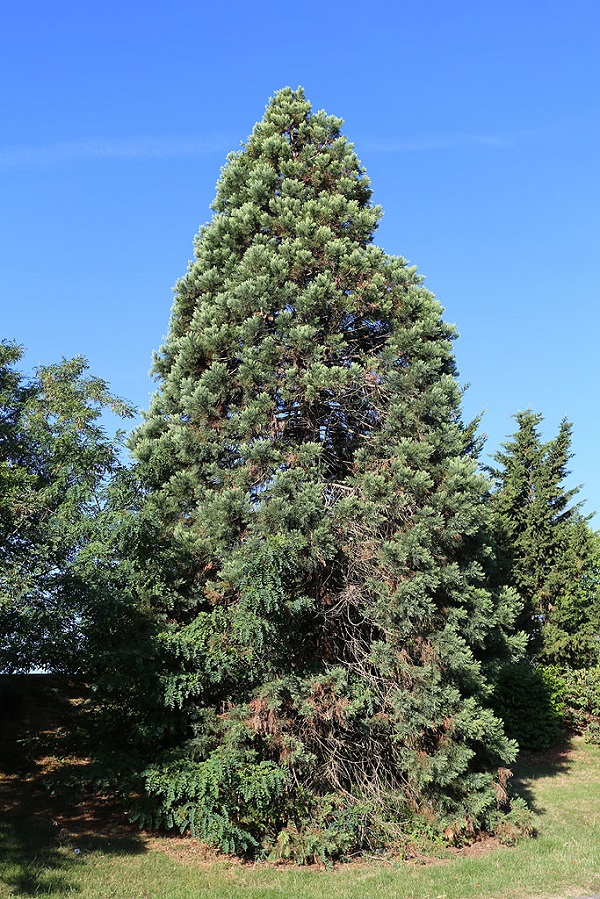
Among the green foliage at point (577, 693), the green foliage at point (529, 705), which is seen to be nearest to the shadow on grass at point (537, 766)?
the green foliage at point (529, 705)

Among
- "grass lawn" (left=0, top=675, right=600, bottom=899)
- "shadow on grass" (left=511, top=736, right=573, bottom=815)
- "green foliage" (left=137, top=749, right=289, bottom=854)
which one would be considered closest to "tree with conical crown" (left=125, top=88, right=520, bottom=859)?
"green foliage" (left=137, top=749, right=289, bottom=854)

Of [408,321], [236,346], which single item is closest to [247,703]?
[236,346]

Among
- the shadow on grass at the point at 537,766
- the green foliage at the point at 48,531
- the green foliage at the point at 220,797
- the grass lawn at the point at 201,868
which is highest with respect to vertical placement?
the green foliage at the point at 48,531

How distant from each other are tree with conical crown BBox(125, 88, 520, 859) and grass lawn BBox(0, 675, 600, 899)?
1.30 ft

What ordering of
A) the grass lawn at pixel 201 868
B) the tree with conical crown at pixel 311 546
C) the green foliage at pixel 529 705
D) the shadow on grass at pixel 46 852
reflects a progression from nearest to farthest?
the shadow on grass at pixel 46 852, the grass lawn at pixel 201 868, the tree with conical crown at pixel 311 546, the green foliage at pixel 529 705

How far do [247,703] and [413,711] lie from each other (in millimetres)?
2087

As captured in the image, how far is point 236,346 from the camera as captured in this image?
388 inches

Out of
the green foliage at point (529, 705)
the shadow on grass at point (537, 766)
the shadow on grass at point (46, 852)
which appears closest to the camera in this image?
the shadow on grass at point (46, 852)

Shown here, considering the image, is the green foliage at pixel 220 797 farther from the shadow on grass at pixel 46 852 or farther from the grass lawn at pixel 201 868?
the shadow on grass at pixel 46 852

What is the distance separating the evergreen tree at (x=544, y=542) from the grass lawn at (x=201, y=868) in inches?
306

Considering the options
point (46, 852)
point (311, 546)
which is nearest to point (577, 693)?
point (311, 546)

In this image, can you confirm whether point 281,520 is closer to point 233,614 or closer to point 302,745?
point 233,614

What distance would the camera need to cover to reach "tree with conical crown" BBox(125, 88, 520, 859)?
8055mm

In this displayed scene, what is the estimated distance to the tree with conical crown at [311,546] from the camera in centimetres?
805
